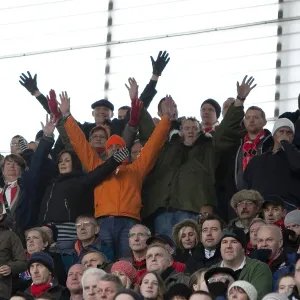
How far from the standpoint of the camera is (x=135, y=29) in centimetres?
2422

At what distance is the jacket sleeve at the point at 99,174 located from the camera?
18203 millimetres

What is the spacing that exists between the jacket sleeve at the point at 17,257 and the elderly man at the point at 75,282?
137cm

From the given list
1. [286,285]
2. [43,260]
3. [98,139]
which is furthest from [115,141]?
[286,285]

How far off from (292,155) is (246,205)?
3.33ft

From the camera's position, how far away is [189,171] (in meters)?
18.7

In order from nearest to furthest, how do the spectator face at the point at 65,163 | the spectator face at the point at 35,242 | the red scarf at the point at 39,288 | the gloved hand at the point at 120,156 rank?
1. the red scarf at the point at 39,288
2. the spectator face at the point at 35,242
3. the gloved hand at the point at 120,156
4. the spectator face at the point at 65,163

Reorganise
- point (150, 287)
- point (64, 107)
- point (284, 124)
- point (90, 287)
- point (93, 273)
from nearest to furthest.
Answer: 1. point (150, 287)
2. point (90, 287)
3. point (93, 273)
4. point (284, 124)
5. point (64, 107)

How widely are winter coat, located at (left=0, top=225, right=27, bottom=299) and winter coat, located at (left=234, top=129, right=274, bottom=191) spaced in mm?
2904

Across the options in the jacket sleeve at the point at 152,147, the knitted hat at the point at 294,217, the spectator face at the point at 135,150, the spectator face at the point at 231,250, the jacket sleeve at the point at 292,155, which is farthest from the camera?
the spectator face at the point at 135,150

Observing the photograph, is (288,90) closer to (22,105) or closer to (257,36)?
(257,36)

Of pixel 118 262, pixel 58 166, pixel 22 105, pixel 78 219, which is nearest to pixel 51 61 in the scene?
pixel 22 105

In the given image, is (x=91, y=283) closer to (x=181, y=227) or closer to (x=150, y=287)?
(x=150, y=287)

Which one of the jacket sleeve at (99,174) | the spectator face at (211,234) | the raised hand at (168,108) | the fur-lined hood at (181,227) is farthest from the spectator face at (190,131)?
the spectator face at (211,234)

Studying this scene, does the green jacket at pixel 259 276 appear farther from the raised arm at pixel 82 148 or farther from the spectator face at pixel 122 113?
the spectator face at pixel 122 113
